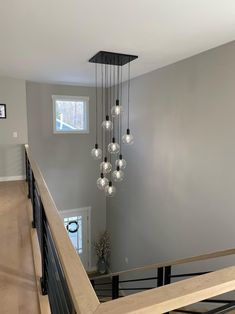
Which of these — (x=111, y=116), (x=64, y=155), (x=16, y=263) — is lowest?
(x=16, y=263)

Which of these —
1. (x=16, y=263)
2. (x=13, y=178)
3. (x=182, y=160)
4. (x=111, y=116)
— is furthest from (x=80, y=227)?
(x=16, y=263)

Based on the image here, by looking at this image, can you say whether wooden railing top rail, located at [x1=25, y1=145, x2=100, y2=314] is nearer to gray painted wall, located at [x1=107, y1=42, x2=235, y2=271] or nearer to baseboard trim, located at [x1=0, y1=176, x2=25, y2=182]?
gray painted wall, located at [x1=107, y1=42, x2=235, y2=271]

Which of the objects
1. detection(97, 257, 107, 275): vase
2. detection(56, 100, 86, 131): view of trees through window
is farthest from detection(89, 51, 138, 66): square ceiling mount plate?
detection(97, 257, 107, 275): vase

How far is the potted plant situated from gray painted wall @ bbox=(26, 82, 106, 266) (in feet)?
1.32

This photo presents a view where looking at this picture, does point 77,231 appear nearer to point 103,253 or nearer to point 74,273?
point 103,253

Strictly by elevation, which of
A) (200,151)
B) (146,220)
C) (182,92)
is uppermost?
(182,92)

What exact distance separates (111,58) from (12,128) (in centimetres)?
331

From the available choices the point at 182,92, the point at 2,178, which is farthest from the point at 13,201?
the point at 182,92

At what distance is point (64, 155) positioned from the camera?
6973 mm

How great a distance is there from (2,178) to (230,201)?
4943 millimetres

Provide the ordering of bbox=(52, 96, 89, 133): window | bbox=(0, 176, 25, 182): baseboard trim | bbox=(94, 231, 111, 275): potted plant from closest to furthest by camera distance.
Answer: bbox=(0, 176, 25, 182): baseboard trim < bbox=(52, 96, 89, 133): window < bbox=(94, 231, 111, 275): potted plant

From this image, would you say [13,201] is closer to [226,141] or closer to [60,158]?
[60,158]

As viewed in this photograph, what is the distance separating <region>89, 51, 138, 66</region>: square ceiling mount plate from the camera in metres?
3.51

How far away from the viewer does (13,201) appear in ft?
14.3
